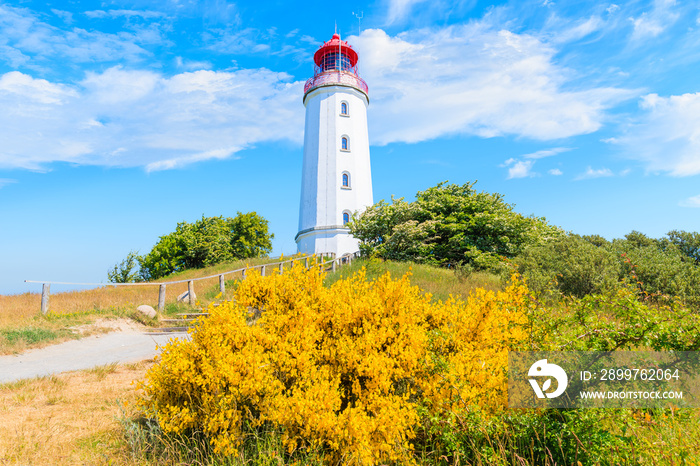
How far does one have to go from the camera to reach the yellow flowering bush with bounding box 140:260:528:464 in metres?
3.42

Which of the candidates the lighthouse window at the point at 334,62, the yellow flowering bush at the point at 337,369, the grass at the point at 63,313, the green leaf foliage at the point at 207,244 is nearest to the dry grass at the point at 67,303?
the grass at the point at 63,313

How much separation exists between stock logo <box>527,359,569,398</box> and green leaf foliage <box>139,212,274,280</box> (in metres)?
32.5

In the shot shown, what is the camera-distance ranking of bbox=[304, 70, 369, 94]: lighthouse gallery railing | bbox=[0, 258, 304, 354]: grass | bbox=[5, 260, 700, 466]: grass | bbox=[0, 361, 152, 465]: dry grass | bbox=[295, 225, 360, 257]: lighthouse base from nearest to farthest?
1. bbox=[5, 260, 700, 466]: grass
2. bbox=[0, 361, 152, 465]: dry grass
3. bbox=[0, 258, 304, 354]: grass
4. bbox=[295, 225, 360, 257]: lighthouse base
5. bbox=[304, 70, 369, 94]: lighthouse gallery railing

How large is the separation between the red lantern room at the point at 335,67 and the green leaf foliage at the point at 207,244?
48.5 ft

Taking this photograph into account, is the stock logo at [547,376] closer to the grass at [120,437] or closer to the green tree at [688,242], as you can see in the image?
the grass at [120,437]

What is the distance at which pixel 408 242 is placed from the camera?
65.6ft

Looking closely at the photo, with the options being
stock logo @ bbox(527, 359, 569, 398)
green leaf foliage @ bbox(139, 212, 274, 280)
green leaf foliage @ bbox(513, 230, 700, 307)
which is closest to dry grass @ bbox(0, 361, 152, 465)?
stock logo @ bbox(527, 359, 569, 398)

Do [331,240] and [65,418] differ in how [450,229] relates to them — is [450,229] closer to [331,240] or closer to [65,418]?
[331,240]

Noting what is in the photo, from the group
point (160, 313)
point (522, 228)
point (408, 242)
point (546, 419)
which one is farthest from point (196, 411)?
point (522, 228)

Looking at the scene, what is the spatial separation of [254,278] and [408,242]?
15.7 metres

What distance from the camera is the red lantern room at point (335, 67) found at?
92.6ft

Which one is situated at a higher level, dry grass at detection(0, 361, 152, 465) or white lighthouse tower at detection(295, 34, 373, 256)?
white lighthouse tower at detection(295, 34, 373, 256)

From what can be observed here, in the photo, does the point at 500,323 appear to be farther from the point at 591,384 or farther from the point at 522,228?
the point at 522,228

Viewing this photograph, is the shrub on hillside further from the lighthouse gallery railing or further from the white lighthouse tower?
the lighthouse gallery railing
